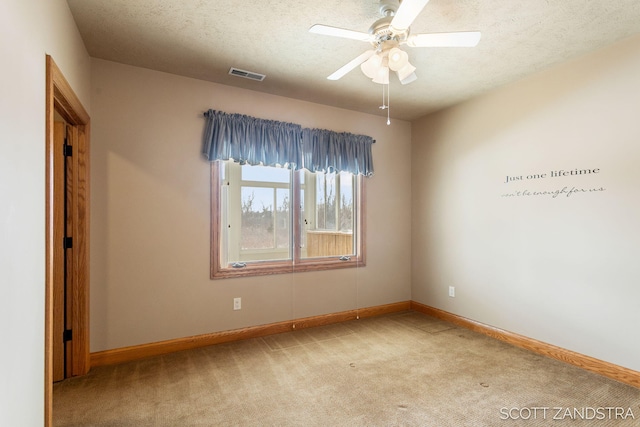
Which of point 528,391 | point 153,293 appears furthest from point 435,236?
point 153,293

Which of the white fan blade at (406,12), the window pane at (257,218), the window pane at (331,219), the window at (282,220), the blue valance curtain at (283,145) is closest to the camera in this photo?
the white fan blade at (406,12)

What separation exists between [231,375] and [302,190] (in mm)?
2065

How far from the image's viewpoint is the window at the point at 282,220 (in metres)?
3.37

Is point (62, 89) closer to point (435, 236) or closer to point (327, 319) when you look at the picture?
point (327, 319)

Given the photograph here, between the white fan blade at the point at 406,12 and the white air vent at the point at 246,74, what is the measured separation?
1630 millimetres

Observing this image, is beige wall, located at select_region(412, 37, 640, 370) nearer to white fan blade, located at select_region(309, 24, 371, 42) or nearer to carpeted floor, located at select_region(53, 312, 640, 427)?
carpeted floor, located at select_region(53, 312, 640, 427)

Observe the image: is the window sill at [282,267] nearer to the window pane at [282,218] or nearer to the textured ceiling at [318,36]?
the window pane at [282,218]

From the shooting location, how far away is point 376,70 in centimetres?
228

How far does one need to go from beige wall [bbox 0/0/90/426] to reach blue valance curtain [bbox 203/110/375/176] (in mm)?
1485

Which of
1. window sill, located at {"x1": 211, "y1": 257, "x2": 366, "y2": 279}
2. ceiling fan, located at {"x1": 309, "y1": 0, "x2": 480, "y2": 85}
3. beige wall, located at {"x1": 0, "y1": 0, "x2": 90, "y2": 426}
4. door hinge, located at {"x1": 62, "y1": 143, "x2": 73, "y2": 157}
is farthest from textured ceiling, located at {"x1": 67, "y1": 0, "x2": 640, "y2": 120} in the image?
window sill, located at {"x1": 211, "y1": 257, "x2": 366, "y2": 279}

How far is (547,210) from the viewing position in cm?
299
